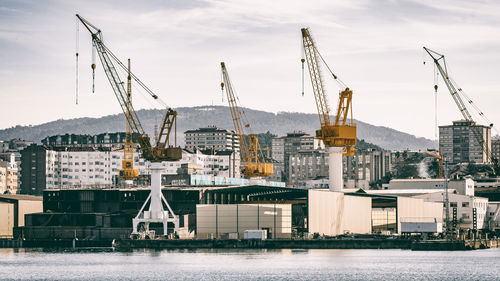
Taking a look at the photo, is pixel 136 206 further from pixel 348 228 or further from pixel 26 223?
pixel 348 228

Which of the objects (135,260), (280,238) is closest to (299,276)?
(135,260)

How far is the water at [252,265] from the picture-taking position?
11775cm

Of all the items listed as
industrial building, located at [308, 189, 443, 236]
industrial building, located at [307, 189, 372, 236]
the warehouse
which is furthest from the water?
industrial building, located at [308, 189, 443, 236]

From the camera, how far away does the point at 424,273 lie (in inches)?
4751

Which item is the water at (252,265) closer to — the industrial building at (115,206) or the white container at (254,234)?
the white container at (254,234)

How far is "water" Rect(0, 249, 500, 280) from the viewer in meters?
118

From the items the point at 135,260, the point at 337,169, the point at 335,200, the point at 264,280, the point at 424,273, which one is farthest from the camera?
the point at 337,169

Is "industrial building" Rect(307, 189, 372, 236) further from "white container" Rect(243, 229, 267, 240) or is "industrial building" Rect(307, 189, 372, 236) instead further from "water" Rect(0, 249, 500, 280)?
"water" Rect(0, 249, 500, 280)

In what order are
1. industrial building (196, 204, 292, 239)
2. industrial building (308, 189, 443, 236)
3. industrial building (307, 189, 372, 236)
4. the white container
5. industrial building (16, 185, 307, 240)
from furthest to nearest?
1. industrial building (16, 185, 307, 240)
2. industrial building (308, 189, 443, 236)
3. industrial building (307, 189, 372, 236)
4. industrial building (196, 204, 292, 239)
5. the white container

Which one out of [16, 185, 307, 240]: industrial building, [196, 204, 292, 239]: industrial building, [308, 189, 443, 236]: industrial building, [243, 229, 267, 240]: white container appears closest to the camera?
[243, 229, 267, 240]: white container

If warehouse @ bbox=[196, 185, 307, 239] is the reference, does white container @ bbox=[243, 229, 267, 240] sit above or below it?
below

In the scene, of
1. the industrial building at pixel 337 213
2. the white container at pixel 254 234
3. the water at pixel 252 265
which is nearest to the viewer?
the water at pixel 252 265

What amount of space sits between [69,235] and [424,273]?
3484 inches

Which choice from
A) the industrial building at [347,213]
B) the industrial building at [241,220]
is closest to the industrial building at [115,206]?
the industrial building at [347,213]
